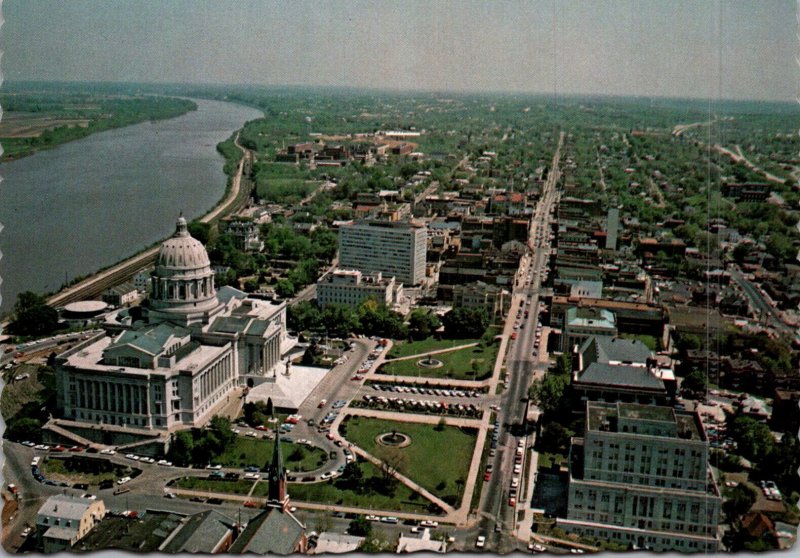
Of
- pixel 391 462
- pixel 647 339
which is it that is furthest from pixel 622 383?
pixel 647 339

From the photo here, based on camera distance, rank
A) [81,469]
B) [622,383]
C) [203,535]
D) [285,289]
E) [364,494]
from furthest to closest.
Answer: [285,289] → [622,383] → [81,469] → [364,494] → [203,535]

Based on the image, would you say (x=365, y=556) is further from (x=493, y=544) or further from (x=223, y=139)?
(x=223, y=139)

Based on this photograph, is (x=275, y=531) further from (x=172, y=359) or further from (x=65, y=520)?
(x=172, y=359)

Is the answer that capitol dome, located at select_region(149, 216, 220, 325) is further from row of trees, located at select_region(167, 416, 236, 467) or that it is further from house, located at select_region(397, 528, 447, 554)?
house, located at select_region(397, 528, 447, 554)

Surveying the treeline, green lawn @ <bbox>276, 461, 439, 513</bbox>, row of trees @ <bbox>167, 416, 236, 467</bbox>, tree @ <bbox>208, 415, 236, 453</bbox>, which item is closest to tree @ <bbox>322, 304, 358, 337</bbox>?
tree @ <bbox>208, 415, 236, 453</bbox>

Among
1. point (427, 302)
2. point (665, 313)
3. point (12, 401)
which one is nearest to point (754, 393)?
point (665, 313)

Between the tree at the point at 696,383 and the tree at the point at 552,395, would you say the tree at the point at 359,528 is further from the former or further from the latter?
the tree at the point at 696,383
